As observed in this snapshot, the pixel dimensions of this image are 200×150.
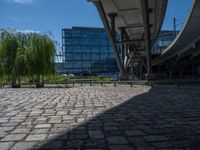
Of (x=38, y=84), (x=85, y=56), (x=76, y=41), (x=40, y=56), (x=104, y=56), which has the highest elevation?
(x=76, y=41)

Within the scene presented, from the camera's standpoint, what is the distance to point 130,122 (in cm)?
696

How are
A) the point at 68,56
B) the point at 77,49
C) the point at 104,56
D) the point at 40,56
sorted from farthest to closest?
the point at 104,56, the point at 77,49, the point at 68,56, the point at 40,56

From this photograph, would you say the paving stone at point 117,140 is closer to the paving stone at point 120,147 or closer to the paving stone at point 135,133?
the paving stone at point 120,147

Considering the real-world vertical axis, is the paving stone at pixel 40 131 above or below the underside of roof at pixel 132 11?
below

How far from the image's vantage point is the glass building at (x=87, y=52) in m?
108

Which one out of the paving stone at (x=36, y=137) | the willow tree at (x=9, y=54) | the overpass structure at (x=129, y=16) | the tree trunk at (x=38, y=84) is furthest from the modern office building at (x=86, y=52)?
the paving stone at (x=36, y=137)

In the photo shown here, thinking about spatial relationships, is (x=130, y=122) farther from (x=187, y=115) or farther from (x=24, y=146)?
(x=24, y=146)

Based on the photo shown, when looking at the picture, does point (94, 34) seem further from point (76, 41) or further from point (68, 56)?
point (68, 56)

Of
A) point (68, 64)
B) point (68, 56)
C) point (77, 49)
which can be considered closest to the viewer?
point (68, 56)

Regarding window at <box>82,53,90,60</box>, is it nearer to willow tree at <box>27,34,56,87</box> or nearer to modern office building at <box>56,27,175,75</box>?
modern office building at <box>56,27,175,75</box>

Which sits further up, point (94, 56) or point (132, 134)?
point (94, 56)

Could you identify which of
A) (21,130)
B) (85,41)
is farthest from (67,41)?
(21,130)

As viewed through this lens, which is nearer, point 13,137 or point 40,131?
point 13,137

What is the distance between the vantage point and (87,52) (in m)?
112
